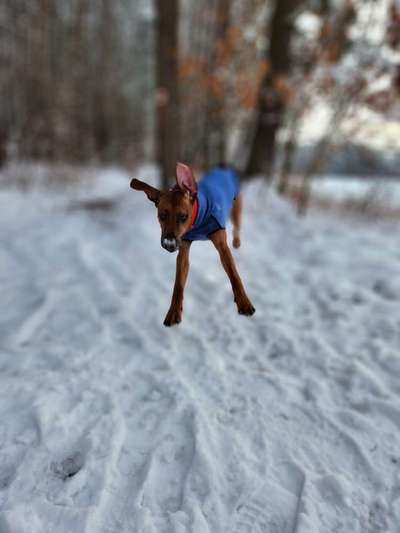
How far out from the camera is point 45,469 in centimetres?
205

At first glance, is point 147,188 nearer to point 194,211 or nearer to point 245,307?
point 194,211

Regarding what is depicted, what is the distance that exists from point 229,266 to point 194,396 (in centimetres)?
176

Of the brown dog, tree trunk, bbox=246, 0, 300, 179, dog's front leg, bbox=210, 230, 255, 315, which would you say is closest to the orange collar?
the brown dog

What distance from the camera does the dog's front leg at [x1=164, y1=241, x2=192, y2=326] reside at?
1.22 meters

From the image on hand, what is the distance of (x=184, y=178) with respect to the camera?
3.19 feet

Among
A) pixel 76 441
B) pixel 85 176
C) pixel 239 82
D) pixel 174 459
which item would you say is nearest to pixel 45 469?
pixel 76 441

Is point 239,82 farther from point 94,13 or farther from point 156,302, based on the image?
point 94,13

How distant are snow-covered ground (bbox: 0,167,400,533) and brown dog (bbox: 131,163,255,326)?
4.25ft

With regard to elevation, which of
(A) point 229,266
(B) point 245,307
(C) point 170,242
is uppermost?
(C) point 170,242

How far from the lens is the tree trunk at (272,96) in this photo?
7.84m

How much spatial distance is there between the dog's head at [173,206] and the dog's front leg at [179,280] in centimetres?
22

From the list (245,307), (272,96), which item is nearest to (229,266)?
(245,307)

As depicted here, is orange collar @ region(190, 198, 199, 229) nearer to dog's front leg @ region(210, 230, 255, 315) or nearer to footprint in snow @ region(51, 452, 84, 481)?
dog's front leg @ region(210, 230, 255, 315)

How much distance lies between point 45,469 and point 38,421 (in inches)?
14.8
